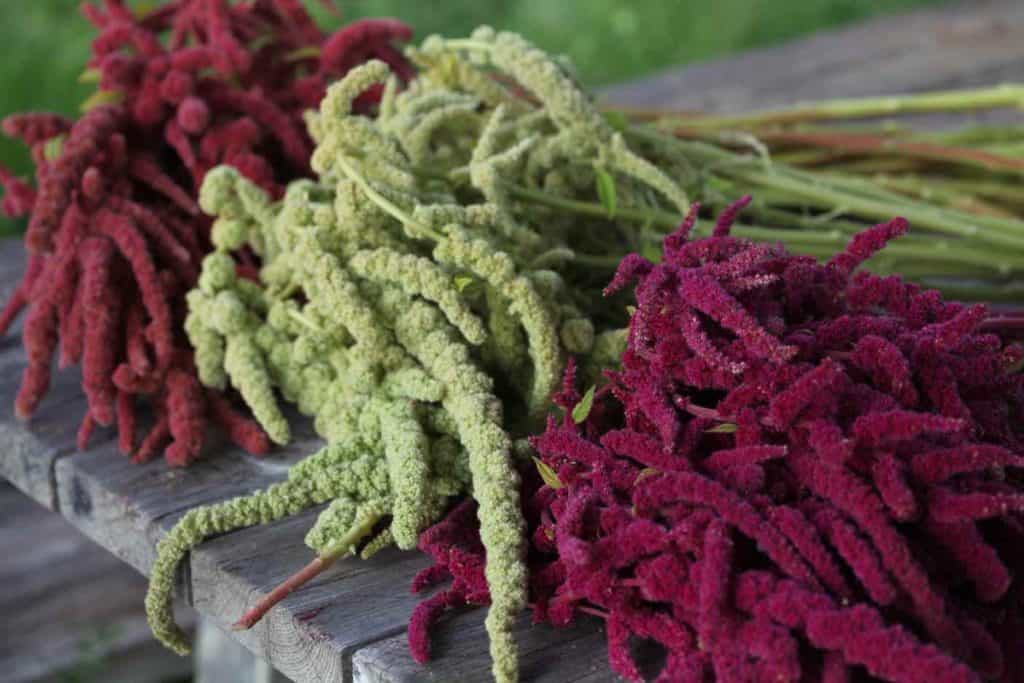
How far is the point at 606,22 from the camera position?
354cm

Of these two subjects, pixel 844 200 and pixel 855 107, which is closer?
pixel 844 200

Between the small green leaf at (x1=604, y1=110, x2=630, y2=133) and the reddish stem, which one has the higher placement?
the small green leaf at (x1=604, y1=110, x2=630, y2=133)

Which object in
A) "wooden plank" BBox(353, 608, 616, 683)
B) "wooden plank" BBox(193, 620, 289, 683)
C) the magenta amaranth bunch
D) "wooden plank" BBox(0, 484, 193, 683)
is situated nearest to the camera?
the magenta amaranth bunch

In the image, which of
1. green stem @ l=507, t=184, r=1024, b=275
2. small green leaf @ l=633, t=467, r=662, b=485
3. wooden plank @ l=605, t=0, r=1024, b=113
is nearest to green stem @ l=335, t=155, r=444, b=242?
green stem @ l=507, t=184, r=1024, b=275

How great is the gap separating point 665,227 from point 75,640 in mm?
1345

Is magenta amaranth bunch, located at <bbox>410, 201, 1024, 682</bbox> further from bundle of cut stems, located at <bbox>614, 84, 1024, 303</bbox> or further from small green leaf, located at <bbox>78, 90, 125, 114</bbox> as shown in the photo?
small green leaf, located at <bbox>78, 90, 125, 114</bbox>

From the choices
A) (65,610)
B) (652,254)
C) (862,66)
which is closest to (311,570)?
(652,254)

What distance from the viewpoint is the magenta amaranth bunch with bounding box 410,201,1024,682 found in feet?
2.18

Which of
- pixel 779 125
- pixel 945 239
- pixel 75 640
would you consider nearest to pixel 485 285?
pixel 945 239

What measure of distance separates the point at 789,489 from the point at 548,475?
169 mm

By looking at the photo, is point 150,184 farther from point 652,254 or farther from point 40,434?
point 652,254

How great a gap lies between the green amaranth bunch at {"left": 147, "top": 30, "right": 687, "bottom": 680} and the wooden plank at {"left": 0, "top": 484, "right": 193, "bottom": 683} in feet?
3.47

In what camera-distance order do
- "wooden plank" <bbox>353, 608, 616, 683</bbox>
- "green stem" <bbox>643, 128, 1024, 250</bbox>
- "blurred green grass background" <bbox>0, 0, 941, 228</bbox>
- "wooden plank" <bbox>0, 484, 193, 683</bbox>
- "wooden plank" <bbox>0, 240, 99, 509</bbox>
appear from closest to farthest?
"wooden plank" <bbox>353, 608, 616, 683</bbox> < "wooden plank" <bbox>0, 240, 99, 509</bbox> < "green stem" <bbox>643, 128, 1024, 250</bbox> < "wooden plank" <bbox>0, 484, 193, 683</bbox> < "blurred green grass background" <bbox>0, 0, 941, 228</bbox>

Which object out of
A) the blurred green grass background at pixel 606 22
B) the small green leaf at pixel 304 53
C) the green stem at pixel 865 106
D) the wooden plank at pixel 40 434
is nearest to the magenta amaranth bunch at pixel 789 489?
the wooden plank at pixel 40 434
